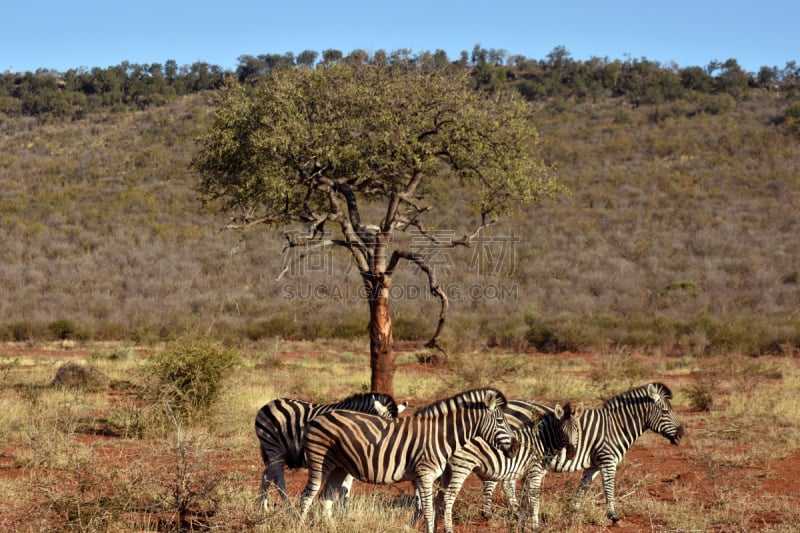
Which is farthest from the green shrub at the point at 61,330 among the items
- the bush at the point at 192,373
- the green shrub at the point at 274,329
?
the bush at the point at 192,373

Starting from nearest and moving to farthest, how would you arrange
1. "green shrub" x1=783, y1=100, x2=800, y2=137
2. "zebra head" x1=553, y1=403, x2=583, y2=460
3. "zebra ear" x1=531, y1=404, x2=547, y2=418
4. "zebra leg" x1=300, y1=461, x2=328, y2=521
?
"zebra leg" x1=300, y1=461, x2=328, y2=521
"zebra head" x1=553, y1=403, x2=583, y2=460
"zebra ear" x1=531, y1=404, x2=547, y2=418
"green shrub" x1=783, y1=100, x2=800, y2=137

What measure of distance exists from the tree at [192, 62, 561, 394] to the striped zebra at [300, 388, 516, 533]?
6915 millimetres

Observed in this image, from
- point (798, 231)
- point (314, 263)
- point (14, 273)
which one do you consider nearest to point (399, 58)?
point (314, 263)

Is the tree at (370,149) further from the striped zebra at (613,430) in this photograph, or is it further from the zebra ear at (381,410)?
the zebra ear at (381,410)

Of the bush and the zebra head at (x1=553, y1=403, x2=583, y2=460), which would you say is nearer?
the zebra head at (x1=553, y1=403, x2=583, y2=460)

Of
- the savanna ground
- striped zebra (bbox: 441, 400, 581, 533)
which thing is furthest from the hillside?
striped zebra (bbox: 441, 400, 581, 533)

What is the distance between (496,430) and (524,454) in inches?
24.9

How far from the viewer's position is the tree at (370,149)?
14.7 metres

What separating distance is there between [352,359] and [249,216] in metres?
11.2

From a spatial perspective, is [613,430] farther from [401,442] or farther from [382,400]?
[401,442]

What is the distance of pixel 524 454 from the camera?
26.1 ft

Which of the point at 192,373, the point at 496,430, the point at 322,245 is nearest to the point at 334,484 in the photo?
the point at 496,430

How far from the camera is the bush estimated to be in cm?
1322

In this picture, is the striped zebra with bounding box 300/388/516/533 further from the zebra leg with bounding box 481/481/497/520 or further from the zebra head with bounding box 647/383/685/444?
the zebra head with bounding box 647/383/685/444
